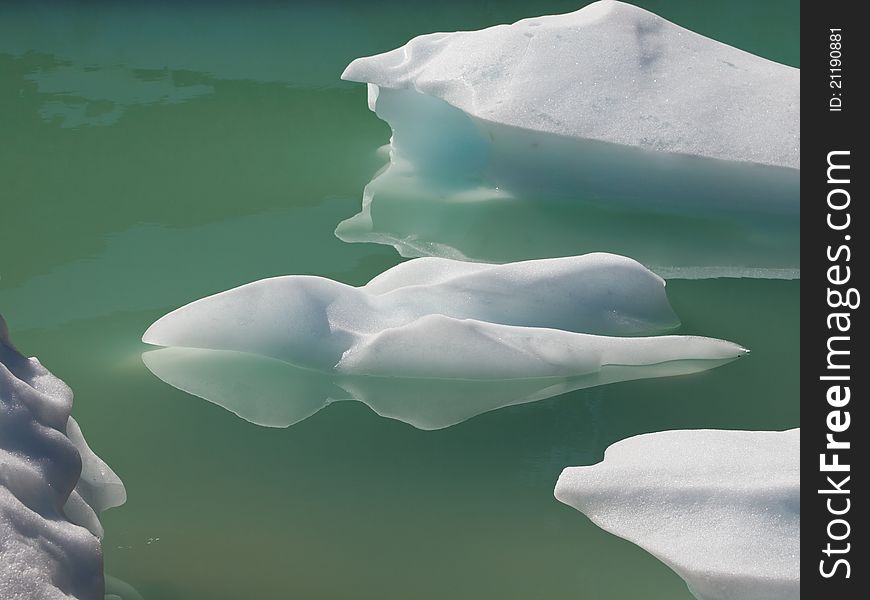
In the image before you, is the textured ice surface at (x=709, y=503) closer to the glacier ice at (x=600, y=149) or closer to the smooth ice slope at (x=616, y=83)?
the glacier ice at (x=600, y=149)

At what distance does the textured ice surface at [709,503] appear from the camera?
149 cm

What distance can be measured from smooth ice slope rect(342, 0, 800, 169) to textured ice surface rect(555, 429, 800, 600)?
1.05 meters

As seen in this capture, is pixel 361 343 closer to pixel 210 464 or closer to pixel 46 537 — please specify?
pixel 210 464

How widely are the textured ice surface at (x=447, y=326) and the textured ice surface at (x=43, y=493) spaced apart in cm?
54

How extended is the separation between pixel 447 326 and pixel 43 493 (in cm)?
85

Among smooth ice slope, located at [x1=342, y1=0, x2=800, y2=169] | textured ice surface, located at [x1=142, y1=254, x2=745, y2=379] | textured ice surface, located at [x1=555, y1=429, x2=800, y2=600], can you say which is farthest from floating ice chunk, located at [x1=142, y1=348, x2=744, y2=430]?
smooth ice slope, located at [x1=342, y1=0, x2=800, y2=169]

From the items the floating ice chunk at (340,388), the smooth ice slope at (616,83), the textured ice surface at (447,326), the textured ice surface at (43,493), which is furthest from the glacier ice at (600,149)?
the textured ice surface at (43,493)

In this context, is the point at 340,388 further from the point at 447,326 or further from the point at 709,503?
the point at 709,503

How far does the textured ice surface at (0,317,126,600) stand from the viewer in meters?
1.27

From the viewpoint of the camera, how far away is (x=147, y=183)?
313cm

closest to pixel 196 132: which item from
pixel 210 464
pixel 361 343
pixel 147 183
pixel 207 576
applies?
pixel 147 183

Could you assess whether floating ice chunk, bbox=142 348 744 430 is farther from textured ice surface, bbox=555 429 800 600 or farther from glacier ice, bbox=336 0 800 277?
glacier ice, bbox=336 0 800 277
